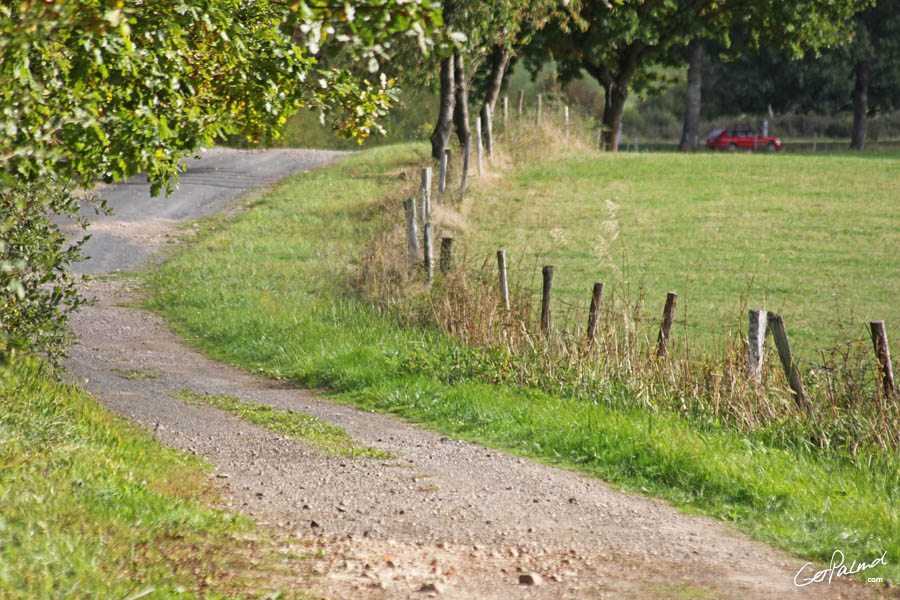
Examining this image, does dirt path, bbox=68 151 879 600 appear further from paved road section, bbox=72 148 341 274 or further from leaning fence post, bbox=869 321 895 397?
paved road section, bbox=72 148 341 274

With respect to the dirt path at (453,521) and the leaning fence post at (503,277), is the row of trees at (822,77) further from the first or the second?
the dirt path at (453,521)

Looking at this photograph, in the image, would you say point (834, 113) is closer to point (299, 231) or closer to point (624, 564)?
point (299, 231)

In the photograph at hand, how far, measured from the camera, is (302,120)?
4528 cm

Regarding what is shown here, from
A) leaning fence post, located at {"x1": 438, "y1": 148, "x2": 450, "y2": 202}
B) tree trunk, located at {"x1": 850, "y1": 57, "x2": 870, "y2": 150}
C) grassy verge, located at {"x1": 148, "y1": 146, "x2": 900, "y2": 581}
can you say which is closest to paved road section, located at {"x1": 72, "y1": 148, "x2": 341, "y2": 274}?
grassy verge, located at {"x1": 148, "y1": 146, "x2": 900, "y2": 581}

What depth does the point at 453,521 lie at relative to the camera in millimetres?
6246

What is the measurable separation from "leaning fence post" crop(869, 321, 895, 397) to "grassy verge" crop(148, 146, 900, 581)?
87 cm

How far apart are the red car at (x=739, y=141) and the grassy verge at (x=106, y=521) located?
4712cm

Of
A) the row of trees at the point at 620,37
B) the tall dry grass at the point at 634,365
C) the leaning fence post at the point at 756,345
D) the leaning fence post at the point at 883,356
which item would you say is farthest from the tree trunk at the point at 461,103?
the leaning fence post at the point at 883,356

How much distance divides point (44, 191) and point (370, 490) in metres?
3.85

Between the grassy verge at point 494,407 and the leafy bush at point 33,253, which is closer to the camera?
the grassy verge at point 494,407

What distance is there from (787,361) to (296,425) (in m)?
4.52

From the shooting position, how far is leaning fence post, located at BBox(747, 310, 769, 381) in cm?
840

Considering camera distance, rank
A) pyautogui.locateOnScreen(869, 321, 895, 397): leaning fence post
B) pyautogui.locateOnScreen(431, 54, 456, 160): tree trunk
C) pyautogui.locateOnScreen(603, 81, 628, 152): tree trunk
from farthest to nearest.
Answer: pyautogui.locateOnScreen(603, 81, 628, 152): tree trunk → pyautogui.locateOnScreen(431, 54, 456, 160): tree trunk → pyautogui.locateOnScreen(869, 321, 895, 397): leaning fence post

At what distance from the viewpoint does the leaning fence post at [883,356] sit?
7812mm
